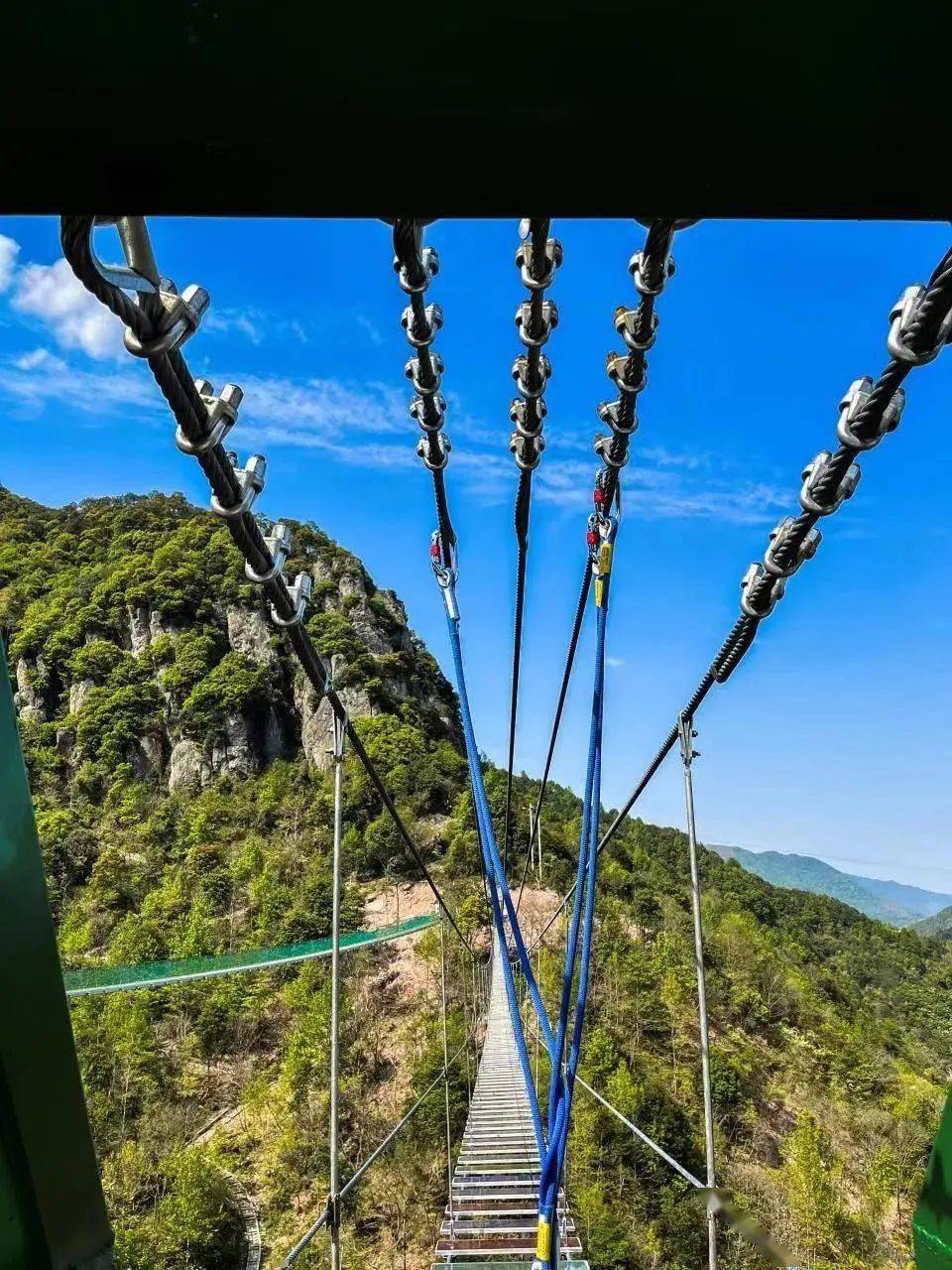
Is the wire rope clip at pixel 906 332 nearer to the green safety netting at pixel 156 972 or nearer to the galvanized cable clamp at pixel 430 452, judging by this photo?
the galvanized cable clamp at pixel 430 452

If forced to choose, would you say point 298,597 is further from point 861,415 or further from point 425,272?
point 861,415

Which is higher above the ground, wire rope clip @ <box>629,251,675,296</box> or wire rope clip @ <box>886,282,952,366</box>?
wire rope clip @ <box>629,251,675,296</box>

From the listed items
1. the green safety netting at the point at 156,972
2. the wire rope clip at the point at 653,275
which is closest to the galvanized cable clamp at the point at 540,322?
the wire rope clip at the point at 653,275

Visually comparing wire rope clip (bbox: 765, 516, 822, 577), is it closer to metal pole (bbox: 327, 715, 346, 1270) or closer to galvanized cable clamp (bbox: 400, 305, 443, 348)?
galvanized cable clamp (bbox: 400, 305, 443, 348)

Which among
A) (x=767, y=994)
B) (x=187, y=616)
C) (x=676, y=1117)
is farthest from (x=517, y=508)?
(x=187, y=616)

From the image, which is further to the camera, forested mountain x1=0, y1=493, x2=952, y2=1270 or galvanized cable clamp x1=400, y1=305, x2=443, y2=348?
forested mountain x1=0, y1=493, x2=952, y2=1270

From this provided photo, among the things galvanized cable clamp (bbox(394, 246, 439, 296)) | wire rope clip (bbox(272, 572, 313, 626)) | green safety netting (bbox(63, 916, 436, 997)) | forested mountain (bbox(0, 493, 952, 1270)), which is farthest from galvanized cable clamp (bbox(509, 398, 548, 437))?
green safety netting (bbox(63, 916, 436, 997))
